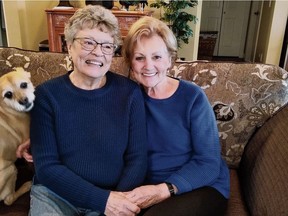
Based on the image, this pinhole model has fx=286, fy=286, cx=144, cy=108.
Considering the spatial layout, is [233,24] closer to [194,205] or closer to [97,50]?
[97,50]

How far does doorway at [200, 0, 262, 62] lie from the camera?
623 centimetres

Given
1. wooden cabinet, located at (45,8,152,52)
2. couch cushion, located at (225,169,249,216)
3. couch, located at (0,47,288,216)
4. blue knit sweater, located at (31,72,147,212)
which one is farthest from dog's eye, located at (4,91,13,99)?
wooden cabinet, located at (45,8,152,52)

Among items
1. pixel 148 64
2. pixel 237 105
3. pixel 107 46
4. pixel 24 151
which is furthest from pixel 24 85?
pixel 237 105

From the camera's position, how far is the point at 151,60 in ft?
3.74

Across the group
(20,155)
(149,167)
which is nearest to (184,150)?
(149,167)

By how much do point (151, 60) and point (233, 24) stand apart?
5.89 m

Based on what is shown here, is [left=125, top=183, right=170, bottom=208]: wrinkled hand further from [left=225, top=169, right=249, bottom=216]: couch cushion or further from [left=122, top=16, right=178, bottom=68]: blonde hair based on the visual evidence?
[left=122, top=16, right=178, bottom=68]: blonde hair

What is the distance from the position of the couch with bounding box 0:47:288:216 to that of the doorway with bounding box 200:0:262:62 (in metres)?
5.14

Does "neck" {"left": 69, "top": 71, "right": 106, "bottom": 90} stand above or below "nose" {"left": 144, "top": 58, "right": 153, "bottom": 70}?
below

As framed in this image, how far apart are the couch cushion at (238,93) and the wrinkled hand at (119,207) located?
2.06ft

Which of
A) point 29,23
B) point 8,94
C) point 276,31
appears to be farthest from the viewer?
point 276,31

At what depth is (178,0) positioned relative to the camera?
3359 millimetres

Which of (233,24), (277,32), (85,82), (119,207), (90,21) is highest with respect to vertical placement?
(90,21)

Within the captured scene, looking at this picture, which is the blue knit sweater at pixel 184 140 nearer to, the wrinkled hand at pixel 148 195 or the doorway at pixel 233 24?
the wrinkled hand at pixel 148 195
